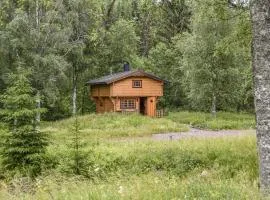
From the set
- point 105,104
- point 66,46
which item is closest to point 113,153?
point 66,46

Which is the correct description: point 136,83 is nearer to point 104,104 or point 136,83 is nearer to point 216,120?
point 104,104

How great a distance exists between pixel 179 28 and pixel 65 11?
77.5 ft

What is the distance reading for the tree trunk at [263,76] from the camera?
25.9 ft

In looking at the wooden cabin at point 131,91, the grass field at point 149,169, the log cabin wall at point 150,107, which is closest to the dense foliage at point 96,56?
the wooden cabin at point 131,91

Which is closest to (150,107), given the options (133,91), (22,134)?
A: (133,91)

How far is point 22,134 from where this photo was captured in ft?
48.0

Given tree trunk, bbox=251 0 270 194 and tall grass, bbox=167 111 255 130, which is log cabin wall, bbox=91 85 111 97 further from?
tree trunk, bbox=251 0 270 194

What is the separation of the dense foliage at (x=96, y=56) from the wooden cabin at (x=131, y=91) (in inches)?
129

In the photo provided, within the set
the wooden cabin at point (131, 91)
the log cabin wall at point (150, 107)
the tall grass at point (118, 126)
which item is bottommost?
the tall grass at point (118, 126)

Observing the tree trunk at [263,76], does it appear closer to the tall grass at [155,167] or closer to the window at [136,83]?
the tall grass at [155,167]

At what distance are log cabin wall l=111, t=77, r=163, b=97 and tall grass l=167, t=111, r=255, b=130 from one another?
9.62ft

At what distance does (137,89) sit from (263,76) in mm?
36926

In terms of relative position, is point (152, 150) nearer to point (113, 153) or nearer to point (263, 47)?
point (113, 153)

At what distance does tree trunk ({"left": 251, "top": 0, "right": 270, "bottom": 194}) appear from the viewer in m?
7.88
